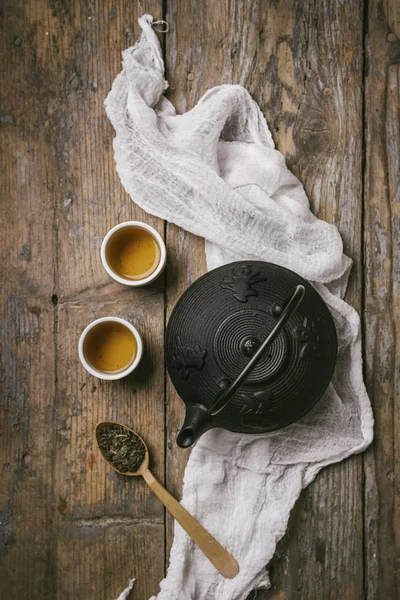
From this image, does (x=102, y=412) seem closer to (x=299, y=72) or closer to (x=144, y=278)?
(x=144, y=278)

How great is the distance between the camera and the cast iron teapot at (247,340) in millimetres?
872

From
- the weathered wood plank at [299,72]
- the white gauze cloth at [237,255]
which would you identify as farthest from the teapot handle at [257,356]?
the weathered wood plank at [299,72]

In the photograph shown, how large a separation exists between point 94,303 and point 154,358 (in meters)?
0.16

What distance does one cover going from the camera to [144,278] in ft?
3.21

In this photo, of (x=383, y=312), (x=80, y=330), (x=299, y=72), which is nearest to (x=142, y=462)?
(x=80, y=330)

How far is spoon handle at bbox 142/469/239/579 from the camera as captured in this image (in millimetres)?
957

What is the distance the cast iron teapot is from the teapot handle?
11 centimetres

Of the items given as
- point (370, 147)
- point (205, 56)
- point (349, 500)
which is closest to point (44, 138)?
point (205, 56)

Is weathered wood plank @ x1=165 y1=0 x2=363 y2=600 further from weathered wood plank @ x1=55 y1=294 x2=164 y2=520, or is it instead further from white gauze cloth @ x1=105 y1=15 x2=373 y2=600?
weathered wood plank @ x1=55 y1=294 x2=164 y2=520

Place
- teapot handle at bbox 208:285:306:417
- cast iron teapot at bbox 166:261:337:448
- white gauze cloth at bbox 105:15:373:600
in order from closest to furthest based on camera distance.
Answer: teapot handle at bbox 208:285:306:417, cast iron teapot at bbox 166:261:337:448, white gauze cloth at bbox 105:15:373:600

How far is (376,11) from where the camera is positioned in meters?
1.06

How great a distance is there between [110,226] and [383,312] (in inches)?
22.3

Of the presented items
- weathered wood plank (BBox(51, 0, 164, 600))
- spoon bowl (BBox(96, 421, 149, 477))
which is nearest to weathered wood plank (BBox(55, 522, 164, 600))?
weathered wood plank (BBox(51, 0, 164, 600))

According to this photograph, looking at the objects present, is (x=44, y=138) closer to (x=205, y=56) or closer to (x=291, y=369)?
(x=205, y=56)
